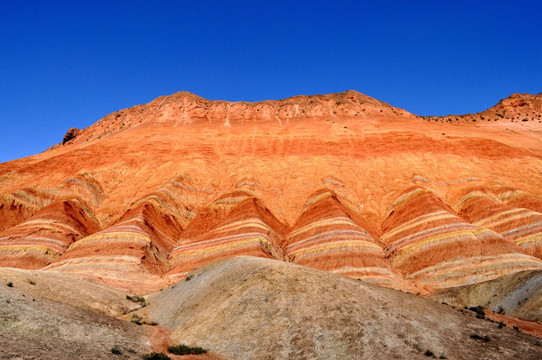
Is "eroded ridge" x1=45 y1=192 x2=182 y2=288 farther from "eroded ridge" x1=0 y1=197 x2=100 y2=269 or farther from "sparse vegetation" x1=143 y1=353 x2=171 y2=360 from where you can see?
"sparse vegetation" x1=143 y1=353 x2=171 y2=360

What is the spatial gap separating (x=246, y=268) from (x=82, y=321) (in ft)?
31.3

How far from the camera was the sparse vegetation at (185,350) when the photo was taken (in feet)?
57.9

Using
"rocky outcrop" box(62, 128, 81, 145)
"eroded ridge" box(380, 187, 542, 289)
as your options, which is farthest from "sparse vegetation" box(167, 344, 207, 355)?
"rocky outcrop" box(62, 128, 81, 145)

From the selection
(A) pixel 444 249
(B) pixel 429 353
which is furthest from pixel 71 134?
(B) pixel 429 353

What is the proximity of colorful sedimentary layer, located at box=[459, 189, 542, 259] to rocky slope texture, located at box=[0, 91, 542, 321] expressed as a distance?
14cm

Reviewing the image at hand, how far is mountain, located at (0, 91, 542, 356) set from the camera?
36344 mm

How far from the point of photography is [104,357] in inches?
583

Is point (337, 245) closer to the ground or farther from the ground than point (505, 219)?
closer to the ground

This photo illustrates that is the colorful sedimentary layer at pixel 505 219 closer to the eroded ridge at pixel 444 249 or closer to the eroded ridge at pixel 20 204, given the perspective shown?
the eroded ridge at pixel 444 249

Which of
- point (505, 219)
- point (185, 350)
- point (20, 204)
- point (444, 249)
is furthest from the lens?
point (20, 204)

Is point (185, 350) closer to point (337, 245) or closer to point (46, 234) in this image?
point (337, 245)

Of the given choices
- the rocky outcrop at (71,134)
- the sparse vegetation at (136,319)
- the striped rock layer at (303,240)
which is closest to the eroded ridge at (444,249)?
the striped rock layer at (303,240)

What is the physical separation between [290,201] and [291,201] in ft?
0.44

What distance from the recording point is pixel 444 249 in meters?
38.0
